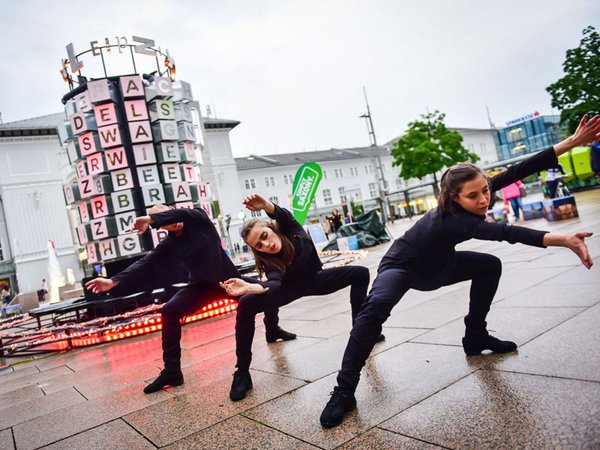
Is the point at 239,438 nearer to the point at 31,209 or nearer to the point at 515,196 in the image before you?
the point at 515,196

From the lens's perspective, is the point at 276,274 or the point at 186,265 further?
the point at 186,265

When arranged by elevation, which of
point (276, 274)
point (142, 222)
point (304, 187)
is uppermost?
point (304, 187)

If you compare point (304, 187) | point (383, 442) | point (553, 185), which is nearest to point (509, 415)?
point (383, 442)

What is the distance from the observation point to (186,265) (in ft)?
14.1

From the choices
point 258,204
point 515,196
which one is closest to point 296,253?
point 258,204

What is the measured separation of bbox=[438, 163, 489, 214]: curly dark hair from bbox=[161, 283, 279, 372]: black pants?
2165 millimetres

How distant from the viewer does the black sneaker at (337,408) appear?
2566 mm

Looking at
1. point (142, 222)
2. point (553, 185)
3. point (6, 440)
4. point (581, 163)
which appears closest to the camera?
point (6, 440)

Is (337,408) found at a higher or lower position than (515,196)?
lower

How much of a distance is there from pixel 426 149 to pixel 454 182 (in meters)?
44.6

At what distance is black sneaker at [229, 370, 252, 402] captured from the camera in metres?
3.38

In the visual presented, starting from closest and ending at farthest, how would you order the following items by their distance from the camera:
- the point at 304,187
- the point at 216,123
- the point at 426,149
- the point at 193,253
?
1. the point at 193,253
2. the point at 304,187
3. the point at 426,149
4. the point at 216,123

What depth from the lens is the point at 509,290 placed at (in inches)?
214

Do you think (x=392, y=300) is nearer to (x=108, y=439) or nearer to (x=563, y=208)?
(x=108, y=439)
